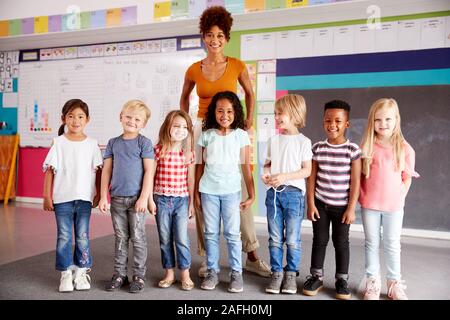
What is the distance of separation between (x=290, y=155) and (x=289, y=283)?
593 mm

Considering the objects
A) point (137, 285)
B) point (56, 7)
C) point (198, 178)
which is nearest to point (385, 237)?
point (198, 178)

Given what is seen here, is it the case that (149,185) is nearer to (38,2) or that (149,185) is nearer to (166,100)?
(166,100)

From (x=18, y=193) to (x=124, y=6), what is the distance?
248cm

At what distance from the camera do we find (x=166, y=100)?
400 centimetres

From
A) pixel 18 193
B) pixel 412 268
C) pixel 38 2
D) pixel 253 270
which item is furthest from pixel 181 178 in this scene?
pixel 18 193

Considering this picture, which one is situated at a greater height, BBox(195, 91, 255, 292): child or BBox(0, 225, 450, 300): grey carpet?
BBox(195, 91, 255, 292): child

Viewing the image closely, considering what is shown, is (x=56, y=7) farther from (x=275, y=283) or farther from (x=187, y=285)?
(x=275, y=283)

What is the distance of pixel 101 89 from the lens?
4.27 metres

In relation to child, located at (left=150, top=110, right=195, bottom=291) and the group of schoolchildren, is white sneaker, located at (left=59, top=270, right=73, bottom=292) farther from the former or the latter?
child, located at (left=150, top=110, right=195, bottom=291)

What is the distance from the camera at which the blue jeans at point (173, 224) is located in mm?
1961

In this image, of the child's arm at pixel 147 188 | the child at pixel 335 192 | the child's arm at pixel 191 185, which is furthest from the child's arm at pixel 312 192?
the child's arm at pixel 147 188

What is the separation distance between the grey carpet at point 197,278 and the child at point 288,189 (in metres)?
0.13

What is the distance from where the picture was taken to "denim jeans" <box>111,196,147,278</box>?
1.94 m

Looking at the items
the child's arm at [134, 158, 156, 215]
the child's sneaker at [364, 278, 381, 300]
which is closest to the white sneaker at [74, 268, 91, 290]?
the child's arm at [134, 158, 156, 215]
